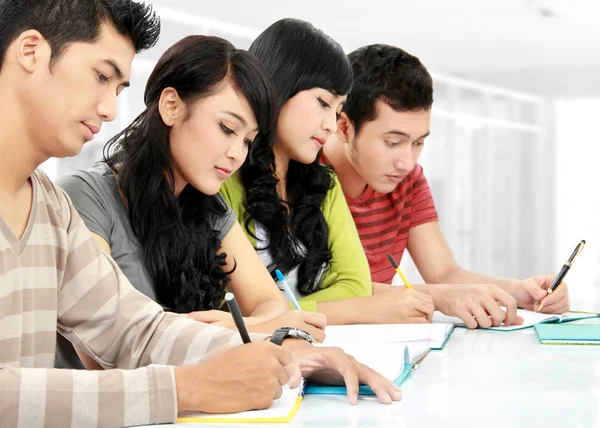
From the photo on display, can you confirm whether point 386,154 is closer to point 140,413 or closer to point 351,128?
point 351,128

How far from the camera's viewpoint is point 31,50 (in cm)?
111

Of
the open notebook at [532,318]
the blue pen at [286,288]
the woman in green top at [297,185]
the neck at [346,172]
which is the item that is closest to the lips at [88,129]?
the blue pen at [286,288]

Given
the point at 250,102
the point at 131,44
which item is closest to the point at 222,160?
the point at 250,102

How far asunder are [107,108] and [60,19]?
134 millimetres

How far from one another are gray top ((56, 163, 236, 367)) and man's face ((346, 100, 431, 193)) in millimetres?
913

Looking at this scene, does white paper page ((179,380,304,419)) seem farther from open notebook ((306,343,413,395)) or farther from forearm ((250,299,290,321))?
forearm ((250,299,290,321))

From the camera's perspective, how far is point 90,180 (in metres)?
1.50

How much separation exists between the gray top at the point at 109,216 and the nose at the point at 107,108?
1.08ft

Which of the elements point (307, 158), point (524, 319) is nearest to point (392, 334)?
point (524, 319)

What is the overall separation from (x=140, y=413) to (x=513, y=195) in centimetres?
554

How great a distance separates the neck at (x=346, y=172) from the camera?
2.40m

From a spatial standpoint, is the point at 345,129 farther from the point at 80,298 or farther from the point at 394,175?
the point at 80,298

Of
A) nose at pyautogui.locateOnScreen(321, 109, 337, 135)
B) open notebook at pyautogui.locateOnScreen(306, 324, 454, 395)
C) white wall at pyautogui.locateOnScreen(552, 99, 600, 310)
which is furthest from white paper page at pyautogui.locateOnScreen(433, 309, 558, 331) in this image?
white wall at pyautogui.locateOnScreen(552, 99, 600, 310)

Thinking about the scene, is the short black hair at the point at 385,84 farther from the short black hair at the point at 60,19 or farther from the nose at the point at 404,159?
the short black hair at the point at 60,19
